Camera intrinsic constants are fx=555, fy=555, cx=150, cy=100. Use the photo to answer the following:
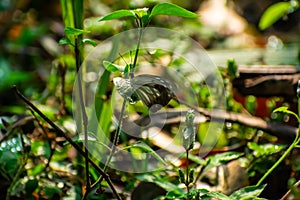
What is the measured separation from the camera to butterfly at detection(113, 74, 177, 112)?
917 mm

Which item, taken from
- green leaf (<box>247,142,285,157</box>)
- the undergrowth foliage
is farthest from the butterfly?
green leaf (<box>247,142,285,157</box>)

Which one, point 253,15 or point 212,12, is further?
point 212,12

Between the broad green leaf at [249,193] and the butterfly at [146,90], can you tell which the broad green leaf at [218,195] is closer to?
the broad green leaf at [249,193]

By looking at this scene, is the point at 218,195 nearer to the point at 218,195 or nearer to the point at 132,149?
the point at 218,195

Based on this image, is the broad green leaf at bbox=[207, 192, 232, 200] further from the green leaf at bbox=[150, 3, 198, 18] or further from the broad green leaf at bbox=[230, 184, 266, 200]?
the green leaf at bbox=[150, 3, 198, 18]

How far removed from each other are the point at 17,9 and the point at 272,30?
1483 millimetres

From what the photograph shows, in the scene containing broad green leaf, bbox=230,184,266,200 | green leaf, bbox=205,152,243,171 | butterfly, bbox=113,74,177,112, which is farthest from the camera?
green leaf, bbox=205,152,243,171

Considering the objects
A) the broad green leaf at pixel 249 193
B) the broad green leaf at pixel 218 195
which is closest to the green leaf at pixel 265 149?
the broad green leaf at pixel 249 193

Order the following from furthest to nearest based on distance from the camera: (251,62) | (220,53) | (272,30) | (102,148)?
(272,30), (220,53), (251,62), (102,148)

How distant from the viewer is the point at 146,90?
37.9 inches

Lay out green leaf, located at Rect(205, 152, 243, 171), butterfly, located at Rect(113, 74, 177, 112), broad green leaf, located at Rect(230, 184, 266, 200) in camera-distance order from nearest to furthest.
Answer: butterfly, located at Rect(113, 74, 177, 112) < broad green leaf, located at Rect(230, 184, 266, 200) < green leaf, located at Rect(205, 152, 243, 171)

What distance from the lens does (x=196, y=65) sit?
1.81m

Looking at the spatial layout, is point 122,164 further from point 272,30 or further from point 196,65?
point 272,30

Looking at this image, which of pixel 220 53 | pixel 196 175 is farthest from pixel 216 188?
pixel 220 53
